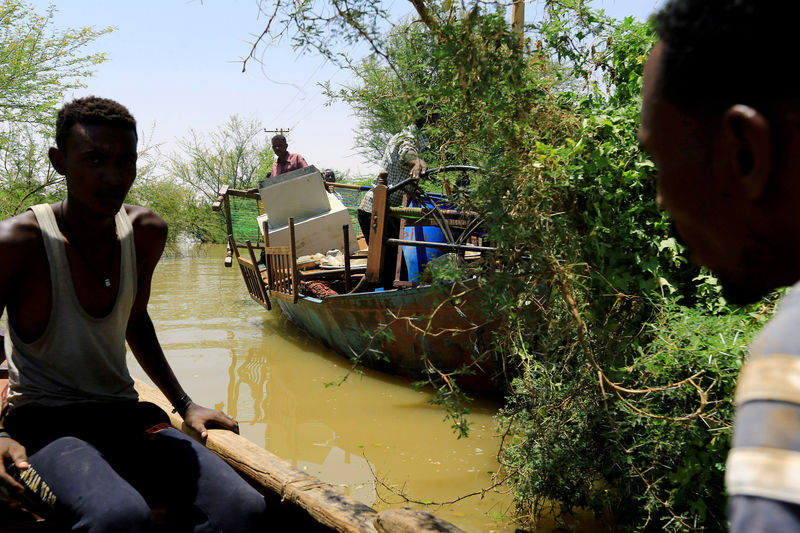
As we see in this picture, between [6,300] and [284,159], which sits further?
[284,159]

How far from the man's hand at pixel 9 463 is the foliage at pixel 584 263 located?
6.65ft

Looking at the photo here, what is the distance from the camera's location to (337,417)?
683cm

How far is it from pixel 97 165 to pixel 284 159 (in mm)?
9804

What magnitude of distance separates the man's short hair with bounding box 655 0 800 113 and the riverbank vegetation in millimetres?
2337

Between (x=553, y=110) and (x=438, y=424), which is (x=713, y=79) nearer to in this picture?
(x=553, y=110)

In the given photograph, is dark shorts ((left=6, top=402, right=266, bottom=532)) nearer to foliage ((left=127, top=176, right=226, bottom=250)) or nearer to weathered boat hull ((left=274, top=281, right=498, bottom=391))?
weathered boat hull ((left=274, top=281, right=498, bottom=391))

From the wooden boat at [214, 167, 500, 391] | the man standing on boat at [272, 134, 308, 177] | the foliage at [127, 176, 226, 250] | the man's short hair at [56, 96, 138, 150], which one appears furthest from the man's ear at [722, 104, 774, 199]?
the foliage at [127, 176, 226, 250]

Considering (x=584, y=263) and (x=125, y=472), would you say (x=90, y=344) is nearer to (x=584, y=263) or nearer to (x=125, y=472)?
(x=125, y=472)

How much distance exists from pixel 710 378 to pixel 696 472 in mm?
443

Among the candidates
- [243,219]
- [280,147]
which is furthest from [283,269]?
[243,219]

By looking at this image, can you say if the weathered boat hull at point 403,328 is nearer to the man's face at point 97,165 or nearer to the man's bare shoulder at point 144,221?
the man's bare shoulder at point 144,221

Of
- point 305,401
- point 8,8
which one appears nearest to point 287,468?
point 305,401

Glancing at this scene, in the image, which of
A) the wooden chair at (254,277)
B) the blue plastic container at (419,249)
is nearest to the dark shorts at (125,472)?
the blue plastic container at (419,249)

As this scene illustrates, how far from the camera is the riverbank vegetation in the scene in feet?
9.45
